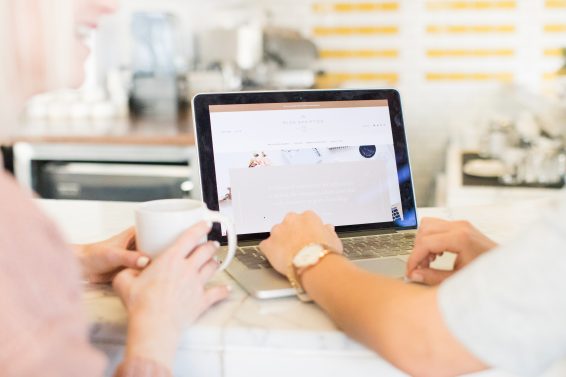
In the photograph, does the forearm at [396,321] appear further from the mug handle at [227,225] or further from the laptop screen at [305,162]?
the laptop screen at [305,162]

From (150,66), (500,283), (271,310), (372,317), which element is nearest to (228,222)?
(271,310)

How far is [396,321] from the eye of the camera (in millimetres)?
656

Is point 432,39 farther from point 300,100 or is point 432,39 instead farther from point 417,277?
point 417,277

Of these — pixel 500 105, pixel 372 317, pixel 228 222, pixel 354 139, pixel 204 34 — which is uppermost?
pixel 204 34

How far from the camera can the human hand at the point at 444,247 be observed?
84 centimetres

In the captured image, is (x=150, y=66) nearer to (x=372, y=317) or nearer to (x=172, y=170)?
(x=172, y=170)

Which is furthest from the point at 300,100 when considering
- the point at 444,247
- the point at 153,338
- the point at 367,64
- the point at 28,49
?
the point at 367,64

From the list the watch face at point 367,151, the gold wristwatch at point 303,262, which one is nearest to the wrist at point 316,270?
the gold wristwatch at point 303,262

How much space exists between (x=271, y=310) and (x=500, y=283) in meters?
0.30

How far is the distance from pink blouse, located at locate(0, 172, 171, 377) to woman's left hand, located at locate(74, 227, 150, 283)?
33 centimetres

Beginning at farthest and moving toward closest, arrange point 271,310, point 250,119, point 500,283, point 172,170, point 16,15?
point 172,170 < point 250,119 < point 271,310 < point 500,283 < point 16,15

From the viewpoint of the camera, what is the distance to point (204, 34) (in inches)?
149

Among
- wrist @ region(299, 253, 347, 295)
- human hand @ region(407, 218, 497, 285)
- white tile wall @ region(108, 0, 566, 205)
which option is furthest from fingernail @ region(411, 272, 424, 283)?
white tile wall @ region(108, 0, 566, 205)

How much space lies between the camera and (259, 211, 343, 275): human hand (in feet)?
2.81
